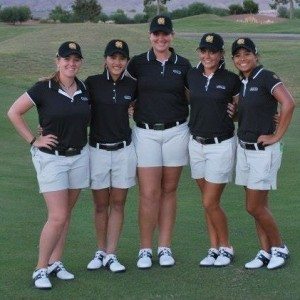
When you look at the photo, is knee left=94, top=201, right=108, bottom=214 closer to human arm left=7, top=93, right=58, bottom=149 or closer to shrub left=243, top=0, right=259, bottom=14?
human arm left=7, top=93, right=58, bottom=149

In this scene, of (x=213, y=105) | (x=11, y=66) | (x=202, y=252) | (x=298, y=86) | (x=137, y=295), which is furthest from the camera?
(x=11, y=66)

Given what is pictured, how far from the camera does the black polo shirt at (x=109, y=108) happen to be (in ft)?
22.7

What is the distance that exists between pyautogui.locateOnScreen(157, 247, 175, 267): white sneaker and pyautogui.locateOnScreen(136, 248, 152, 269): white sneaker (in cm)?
8

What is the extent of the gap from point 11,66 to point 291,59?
9.50 m

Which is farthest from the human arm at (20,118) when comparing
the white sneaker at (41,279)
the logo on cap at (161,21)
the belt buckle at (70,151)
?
the logo on cap at (161,21)

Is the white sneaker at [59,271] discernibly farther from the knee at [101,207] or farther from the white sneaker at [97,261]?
the knee at [101,207]

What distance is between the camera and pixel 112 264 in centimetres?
702

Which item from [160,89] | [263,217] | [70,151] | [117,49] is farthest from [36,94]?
[263,217]

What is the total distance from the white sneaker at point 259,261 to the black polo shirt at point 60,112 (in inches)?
65.7

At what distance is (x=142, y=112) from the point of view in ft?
23.4

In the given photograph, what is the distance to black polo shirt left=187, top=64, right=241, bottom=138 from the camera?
691cm

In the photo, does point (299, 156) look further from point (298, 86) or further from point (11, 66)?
point (11, 66)

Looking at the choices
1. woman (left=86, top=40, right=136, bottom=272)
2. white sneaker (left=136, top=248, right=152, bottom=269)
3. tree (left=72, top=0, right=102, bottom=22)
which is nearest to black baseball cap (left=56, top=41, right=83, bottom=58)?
woman (left=86, top=40, right=136, bottom=272)

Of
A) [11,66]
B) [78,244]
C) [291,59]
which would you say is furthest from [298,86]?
[78,244]
